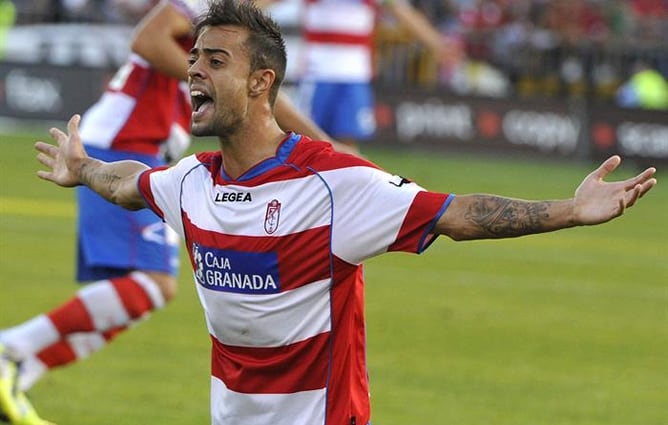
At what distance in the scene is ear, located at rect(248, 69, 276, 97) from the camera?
16.9 ft

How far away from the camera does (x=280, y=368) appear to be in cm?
516

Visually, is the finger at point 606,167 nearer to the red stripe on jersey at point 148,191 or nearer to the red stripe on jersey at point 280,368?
the red stripe on jersey at point 280,368

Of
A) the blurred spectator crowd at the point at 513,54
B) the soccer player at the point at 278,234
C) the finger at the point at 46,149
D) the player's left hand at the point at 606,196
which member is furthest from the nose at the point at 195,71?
the blurred spectator crowd at the point at 513,54

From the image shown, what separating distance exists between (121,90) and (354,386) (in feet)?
10.0

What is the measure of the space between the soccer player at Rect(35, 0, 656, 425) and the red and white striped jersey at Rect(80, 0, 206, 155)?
2.45m

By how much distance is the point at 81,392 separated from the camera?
26.9 ft

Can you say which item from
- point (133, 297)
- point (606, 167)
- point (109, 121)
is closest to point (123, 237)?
point (133, 297)

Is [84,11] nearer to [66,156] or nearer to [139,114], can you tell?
[139,114]

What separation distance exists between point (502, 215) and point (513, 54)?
22.7m

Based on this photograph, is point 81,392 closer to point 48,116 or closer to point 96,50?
point 48,116

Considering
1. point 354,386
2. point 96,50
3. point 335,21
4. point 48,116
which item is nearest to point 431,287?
point 335,21

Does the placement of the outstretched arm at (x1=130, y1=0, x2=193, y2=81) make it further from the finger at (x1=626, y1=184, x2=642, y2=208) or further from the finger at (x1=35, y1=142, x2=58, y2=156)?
the finger at (x1=626, y1=184, x2=642, y2=208)

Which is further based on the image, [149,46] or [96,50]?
[96,50]

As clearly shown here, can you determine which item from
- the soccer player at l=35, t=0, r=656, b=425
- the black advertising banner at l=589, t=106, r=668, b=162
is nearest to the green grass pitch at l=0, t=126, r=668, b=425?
the soccer player at l=35, t=0, r=656, b=425
